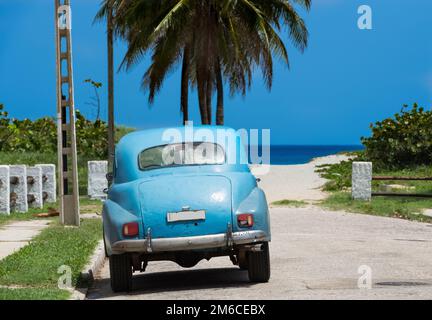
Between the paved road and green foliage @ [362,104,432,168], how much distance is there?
64.8 feet

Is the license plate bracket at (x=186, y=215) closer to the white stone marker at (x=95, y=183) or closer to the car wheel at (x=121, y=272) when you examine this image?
the car wheel at (x=121, y=272)

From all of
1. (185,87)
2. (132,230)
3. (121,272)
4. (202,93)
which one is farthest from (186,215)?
(185,87)

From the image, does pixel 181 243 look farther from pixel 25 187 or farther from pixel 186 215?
pixel 25 187

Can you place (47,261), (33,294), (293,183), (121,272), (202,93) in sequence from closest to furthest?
(33,294), (121,272), (47,261), (293,183), (202,93)

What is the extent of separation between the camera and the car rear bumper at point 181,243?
10.2 meters

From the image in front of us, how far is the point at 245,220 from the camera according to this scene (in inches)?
410

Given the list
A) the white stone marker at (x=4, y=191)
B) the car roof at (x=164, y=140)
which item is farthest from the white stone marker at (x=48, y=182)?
the car roof at (x=164, y=140)

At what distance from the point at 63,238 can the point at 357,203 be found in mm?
11279

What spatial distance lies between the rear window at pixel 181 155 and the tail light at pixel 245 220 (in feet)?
3.67

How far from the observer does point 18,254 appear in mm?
13727

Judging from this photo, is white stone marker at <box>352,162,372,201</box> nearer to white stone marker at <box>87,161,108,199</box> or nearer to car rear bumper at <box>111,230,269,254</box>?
white stone marker at <box>87,161,108,199</box>

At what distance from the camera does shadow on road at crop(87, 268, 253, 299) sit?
1086cm

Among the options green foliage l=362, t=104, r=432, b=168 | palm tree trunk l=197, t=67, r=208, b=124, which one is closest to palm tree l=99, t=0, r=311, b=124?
palm tree trunk l=197, t=67, r=208, b=124

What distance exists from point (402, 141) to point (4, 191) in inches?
809
